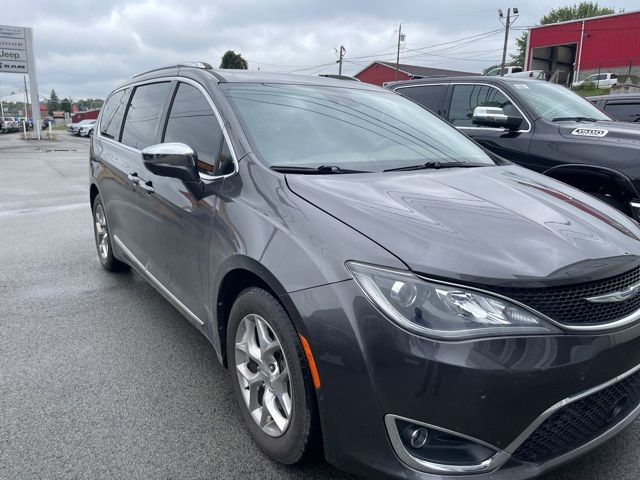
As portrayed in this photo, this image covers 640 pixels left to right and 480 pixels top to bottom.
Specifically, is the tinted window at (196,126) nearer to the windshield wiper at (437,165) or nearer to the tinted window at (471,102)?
the windshield wiper at (437,165)

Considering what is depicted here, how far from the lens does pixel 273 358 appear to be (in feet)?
7.46

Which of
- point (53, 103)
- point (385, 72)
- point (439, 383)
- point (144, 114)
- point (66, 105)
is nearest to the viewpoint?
point (439, 383)

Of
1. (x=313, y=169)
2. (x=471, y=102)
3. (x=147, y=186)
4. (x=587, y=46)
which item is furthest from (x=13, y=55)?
(x=587, y=46)

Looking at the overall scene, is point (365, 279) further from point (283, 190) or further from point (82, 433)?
point (82, 433)

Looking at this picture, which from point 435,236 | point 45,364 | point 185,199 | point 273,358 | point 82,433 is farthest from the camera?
point 45,364

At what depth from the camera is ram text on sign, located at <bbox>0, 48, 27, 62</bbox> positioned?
31.7 m

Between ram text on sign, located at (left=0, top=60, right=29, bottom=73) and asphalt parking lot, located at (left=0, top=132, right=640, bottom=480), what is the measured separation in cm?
3270

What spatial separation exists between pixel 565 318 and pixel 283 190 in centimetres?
123

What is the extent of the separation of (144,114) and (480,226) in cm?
286

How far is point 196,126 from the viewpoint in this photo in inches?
122

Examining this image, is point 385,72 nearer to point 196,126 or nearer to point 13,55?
point 13,55

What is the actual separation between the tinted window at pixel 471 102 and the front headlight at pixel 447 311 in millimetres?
4363

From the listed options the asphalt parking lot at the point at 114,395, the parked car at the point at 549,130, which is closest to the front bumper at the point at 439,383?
the asphalt parking lot at the point at 114,395

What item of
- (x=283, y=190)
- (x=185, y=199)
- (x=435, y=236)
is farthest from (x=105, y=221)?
(x=435, y=236)
